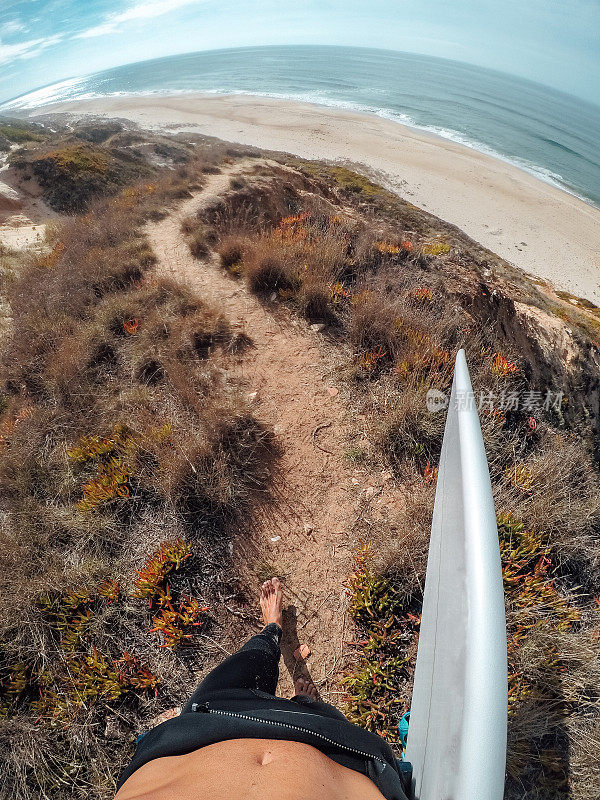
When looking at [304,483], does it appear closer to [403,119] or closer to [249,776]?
[249,776]

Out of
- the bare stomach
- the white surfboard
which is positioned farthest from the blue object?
the bare stomach

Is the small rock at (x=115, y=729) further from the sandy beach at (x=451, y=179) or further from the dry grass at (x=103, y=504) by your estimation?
the sandy beach at (x=451, y=179)

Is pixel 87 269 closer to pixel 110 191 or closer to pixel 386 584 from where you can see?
pixel 386 584

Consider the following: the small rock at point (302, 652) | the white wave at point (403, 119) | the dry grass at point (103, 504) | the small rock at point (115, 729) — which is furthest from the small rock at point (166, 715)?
the white wave at point (403, 119)

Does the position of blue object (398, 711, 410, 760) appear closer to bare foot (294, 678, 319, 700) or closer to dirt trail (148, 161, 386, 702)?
dirt trail (148, 161, 386, 702)

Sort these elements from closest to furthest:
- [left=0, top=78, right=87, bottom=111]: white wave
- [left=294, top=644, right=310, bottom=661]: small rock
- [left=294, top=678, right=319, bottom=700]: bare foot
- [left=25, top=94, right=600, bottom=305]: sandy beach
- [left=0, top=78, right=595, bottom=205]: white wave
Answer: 1. [left=294, top=678, right=319, bottom=700]: bare foot
2. [left=294, top=644, right=310, bottom=661]: small rock
3. [left=25, top=94, right=600, bottom=305]: sandy beach
4. [left=0, top=78, right=595, bottom=205]: white wave
5. [left=0, top=78, right=87, bottom=111]: white wave

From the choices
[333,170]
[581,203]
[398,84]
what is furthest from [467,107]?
[333,170]
